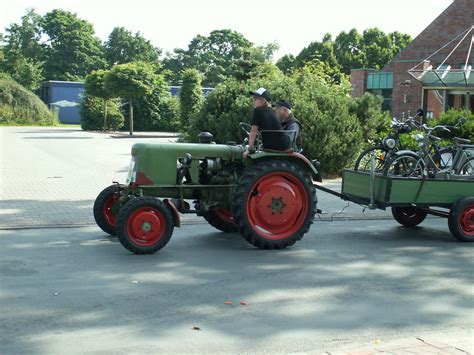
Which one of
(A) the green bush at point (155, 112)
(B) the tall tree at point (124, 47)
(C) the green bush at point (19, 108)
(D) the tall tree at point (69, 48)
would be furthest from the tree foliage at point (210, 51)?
(A) the green bush at point (155, 112)

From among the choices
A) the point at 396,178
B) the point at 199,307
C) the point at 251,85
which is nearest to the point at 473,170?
the point at 396,178

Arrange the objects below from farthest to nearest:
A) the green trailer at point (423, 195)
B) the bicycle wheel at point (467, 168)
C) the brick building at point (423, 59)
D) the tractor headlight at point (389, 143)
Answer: the brick building at point (423, 59) → the bicycle wheel at point (467, 168) → the tractor headlight at point (389, 143) → the green trailer at point (423, 195)

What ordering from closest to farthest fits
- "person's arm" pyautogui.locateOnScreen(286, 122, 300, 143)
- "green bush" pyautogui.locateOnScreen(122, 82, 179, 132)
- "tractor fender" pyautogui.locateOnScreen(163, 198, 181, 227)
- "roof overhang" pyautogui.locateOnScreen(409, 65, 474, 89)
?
"tractor fender" pyautogui.locateOnScreen(163, 198, 181, 227)
"person's arm" pyautogui.locateOnScreen(286, 122, 300, 143)
"roof overhang" pyautogui.locateOnScreen(409, 65, 474, 89)
"green bush" pyautogui.locateOnScreen(122, 82, 179, 132)

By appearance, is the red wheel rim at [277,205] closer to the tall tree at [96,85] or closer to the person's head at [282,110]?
the person's head at [282,110]

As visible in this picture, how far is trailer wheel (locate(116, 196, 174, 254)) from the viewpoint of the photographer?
792 centimetres

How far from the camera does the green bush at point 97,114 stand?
52.5 m

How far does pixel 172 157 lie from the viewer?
339 inches

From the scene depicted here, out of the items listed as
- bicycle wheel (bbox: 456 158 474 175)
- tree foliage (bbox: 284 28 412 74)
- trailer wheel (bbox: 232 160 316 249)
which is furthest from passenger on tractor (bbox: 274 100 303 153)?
tree foliage (bbox: 284 28 412 74)

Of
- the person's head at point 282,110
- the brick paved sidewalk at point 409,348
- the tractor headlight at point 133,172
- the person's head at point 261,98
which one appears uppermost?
the person's head at point 261,98

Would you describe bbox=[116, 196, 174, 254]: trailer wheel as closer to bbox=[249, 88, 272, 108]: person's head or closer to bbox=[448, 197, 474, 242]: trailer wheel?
bbox=[249, 88, 272, 108]: person's head

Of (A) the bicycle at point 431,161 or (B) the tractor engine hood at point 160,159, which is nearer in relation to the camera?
(B) the tractor engine hood at point 160,159

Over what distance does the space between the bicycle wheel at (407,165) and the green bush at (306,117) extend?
726cm

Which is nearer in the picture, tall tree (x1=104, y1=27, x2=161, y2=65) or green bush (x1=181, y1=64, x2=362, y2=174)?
green bush (x1=181, y1=64, x2=362, y2=174)

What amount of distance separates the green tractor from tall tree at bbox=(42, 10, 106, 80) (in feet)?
279
